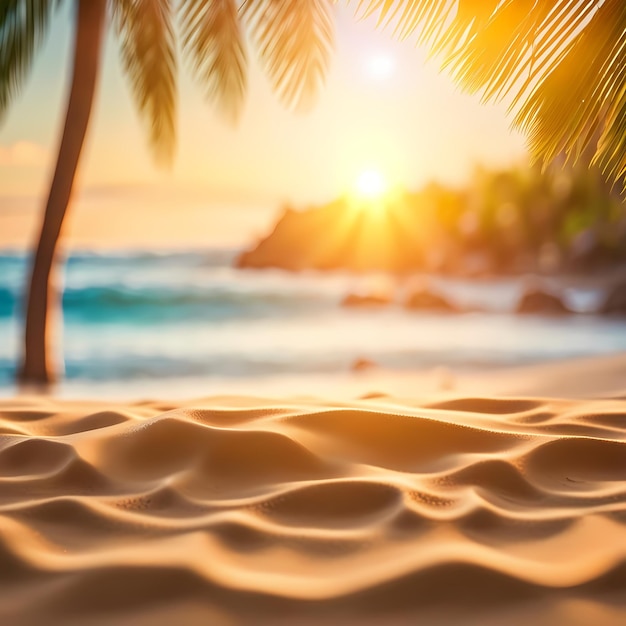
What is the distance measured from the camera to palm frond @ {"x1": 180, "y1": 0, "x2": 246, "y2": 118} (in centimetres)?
476

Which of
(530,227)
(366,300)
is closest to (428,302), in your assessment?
(366,300)

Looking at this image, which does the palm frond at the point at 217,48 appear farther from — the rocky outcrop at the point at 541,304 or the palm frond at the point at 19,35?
the rocky outcrop at the point at 541,304

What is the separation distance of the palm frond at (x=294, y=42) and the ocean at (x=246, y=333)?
216 centimetres

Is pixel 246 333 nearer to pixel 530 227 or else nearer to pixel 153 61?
pixel 153 61

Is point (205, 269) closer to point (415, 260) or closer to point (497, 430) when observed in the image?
point (415, 260)

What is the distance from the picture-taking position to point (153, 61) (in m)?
5.09

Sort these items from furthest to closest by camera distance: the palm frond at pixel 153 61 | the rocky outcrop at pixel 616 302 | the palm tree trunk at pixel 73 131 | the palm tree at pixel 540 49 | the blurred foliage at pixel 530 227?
the blurred foliage at pixel 530 227, the rocky outcrop at pixel 616 302, the palm frond at pixel 153 61, the palm tree trunk at pixel 73 131, the palm tree at pixel 540 49

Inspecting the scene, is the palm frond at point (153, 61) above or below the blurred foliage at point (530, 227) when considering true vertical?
below

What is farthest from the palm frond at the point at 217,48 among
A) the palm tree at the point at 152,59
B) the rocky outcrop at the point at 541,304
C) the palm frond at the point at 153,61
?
the rocky outcrop at the point at 541,304

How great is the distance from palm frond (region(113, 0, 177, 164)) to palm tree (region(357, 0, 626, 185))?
3.11 metres

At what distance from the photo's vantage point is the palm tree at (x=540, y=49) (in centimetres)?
230

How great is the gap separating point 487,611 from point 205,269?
81.1 ft

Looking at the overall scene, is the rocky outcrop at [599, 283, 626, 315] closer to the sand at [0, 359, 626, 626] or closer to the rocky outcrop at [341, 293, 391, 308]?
the rocky outcrop at [341, 293, 391, 308]

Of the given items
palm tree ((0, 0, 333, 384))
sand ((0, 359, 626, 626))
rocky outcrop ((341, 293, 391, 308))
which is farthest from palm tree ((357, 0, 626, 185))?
rocky outcrop ((341, 293, 391, 308))
